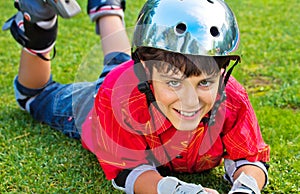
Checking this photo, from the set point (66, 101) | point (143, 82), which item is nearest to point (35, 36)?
point (66, 101)

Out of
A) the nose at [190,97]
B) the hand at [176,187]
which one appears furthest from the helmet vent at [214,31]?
the hand at [176,187]

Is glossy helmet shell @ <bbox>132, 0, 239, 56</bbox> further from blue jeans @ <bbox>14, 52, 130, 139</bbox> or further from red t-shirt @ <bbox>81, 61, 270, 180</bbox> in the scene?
blue jeans @ <bbox>14, 52, 130, 139</bbox>

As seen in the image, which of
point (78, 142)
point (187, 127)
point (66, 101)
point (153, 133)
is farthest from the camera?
point (66, 101)

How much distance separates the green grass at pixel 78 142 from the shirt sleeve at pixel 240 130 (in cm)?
23

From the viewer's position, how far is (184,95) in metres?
2.73

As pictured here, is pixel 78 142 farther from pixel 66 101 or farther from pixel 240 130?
pixel 240 130

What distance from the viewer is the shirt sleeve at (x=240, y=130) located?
3031 mm

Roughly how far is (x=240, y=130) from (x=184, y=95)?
0.46 metres

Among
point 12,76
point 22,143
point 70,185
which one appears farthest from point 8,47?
point 70,185

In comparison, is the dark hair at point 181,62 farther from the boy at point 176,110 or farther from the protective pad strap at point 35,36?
the protective pad strap at point 35,36

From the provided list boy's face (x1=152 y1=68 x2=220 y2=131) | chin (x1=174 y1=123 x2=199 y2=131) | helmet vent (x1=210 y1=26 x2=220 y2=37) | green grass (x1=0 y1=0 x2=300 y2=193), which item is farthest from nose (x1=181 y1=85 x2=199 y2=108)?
green grass (x1=0 y1=0 x2=300 y2=193)

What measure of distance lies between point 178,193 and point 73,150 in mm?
1044

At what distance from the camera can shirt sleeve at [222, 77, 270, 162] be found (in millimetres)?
3031

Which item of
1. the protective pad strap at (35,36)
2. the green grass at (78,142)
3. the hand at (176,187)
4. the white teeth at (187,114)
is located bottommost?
the green grass at (78,142)
